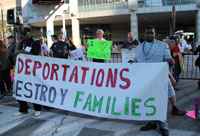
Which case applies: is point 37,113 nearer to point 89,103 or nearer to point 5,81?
point 89,103

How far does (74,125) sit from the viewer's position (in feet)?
25.0

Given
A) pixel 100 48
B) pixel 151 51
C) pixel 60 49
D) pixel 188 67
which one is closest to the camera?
pixel 151 51

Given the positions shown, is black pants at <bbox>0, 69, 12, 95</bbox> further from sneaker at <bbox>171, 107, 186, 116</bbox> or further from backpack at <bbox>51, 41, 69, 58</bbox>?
sneaker at <bbox>171, 107, 186, 116</bbox>

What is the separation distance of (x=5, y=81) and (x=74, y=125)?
430 centimetres

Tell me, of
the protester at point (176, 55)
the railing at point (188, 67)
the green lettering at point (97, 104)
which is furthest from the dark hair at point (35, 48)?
the railing at point (188, 67)

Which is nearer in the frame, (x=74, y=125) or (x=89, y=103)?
(x=89, y=103)

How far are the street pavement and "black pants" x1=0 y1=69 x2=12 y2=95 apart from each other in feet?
7.63

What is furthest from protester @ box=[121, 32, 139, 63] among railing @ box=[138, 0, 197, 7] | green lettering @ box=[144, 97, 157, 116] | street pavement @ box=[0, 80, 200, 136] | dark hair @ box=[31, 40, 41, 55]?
railing @ box=[138, 0, 197, 7]

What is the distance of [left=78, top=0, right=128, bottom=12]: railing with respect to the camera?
4413cm

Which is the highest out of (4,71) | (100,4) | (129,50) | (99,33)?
(100,4)

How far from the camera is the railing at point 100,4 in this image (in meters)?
44.1

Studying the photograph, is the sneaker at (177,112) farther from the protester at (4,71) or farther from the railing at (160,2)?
the railing at (160,2)

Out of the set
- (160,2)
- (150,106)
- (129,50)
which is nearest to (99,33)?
(129,50)

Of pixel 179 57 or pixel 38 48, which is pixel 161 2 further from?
pixel 38 48
